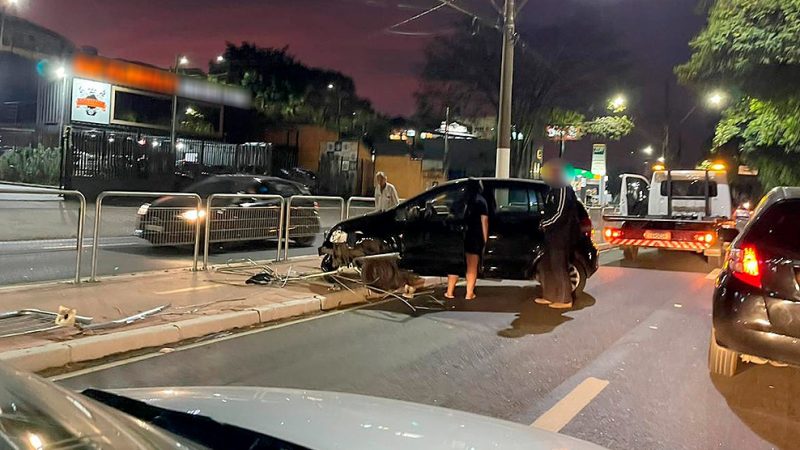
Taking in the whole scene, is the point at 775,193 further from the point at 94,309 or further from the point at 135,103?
the point at 135,103

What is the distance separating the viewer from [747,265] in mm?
5527

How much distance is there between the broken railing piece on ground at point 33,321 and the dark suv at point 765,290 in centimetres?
577

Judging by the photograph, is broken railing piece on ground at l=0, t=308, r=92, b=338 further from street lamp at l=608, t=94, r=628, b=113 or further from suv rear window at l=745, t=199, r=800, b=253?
street lamp at l=608, t=94, r=628, b=113

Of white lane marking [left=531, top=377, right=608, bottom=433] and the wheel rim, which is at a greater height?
the wheel rim

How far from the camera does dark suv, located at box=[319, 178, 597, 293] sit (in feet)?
32.2

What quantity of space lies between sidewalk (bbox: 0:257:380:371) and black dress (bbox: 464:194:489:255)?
165 cm

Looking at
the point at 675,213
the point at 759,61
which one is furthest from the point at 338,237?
the point at 675,213

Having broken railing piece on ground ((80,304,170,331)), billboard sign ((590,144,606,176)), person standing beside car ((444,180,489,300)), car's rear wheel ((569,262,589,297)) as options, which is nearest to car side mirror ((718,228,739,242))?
car's rear wheel ((569,262,589,297))

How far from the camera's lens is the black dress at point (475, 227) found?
30.7 ft

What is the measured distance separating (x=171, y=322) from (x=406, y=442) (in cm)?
525

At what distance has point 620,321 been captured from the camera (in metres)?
8.80

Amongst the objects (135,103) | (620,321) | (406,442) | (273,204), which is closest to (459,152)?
(135,103)

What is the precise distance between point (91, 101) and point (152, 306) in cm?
2768

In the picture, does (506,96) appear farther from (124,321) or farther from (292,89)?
(292,89)
